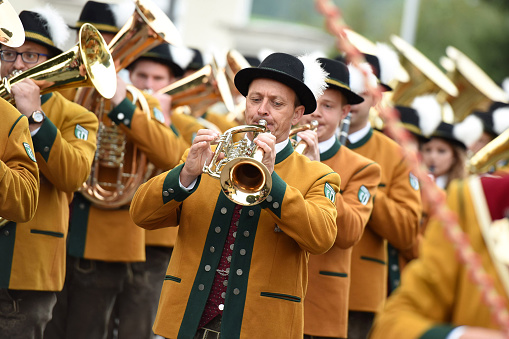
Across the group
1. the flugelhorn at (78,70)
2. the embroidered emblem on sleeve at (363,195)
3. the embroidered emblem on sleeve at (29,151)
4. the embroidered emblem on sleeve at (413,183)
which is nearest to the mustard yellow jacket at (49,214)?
the flugelhorn at (78,70)

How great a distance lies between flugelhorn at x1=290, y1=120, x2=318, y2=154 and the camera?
5133mm

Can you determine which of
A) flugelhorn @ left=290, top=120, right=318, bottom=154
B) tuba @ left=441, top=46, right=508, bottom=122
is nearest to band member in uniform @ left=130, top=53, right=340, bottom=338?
flugelhorn @ left=290, top=120, right=318, bottom=154

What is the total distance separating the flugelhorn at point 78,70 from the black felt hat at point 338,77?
4.23 ft

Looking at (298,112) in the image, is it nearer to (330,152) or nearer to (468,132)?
(330,152)

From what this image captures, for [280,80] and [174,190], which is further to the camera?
[280,80]

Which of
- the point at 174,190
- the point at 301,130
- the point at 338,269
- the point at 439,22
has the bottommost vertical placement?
the point at 174,190

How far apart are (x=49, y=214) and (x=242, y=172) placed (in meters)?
1.56

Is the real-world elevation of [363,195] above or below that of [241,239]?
above

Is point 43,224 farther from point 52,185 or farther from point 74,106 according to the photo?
point 74,106

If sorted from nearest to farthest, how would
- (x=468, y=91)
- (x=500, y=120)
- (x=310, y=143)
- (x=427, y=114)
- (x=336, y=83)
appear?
(x=310, y=143) < (x=336, y=83) < (x=427, y=114) < (x=500, y=120) < (x=468, y=91)

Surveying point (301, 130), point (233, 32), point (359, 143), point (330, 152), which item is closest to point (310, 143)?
point (301, 130)

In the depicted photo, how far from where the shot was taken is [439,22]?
43719mm

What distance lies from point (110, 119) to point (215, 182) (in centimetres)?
214

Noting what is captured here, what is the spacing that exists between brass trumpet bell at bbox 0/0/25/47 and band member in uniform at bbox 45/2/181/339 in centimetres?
142
